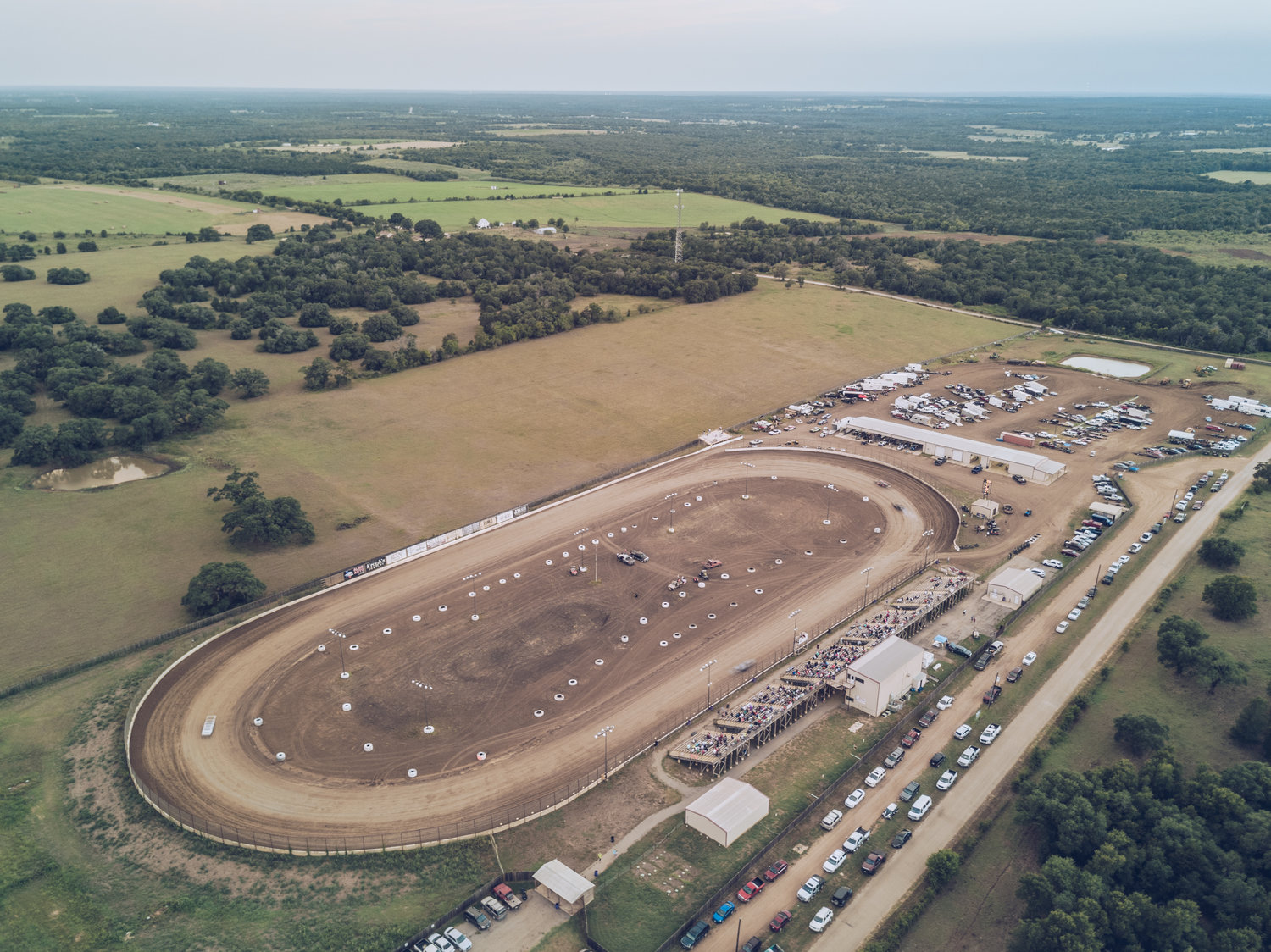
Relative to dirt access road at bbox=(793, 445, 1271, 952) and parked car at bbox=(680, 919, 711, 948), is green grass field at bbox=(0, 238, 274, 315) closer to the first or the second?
parked car at bbox=(680, 919, 711, 948)

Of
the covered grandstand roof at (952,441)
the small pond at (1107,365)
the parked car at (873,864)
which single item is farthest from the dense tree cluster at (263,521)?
the small pond at (1107,365)

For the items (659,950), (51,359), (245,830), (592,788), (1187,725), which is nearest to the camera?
(659,950)

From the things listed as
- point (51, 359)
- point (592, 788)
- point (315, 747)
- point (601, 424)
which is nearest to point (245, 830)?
point (315, 747)

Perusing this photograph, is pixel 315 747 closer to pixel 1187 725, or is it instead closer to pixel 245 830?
pixel 245 830

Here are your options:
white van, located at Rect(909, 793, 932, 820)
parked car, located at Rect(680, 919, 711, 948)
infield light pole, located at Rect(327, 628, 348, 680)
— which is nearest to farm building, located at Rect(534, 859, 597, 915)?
parked car, located at Rect(680, 919, 711, 948)

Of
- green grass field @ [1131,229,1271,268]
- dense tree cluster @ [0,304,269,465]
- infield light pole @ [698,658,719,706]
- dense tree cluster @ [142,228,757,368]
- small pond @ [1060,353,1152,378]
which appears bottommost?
infield light pole @ [698,658,719,706]
